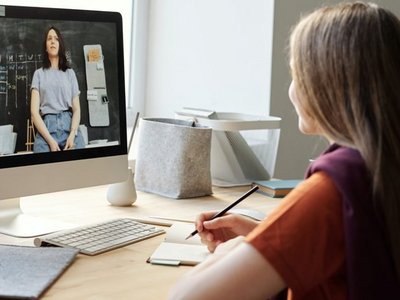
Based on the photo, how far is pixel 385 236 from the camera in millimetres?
1061

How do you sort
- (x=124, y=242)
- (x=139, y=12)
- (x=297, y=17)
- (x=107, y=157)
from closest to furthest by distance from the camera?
1. (x=124, y=242)
2. (x=107, y=157)
3. (x=297, y=17)
4. (x=139, y=12)

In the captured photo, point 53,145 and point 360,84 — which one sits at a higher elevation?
point 360,84

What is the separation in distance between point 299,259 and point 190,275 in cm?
18

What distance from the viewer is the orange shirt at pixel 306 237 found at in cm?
104

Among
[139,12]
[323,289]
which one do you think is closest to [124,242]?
[323,289]

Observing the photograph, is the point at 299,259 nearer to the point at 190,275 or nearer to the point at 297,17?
the point at 190,275

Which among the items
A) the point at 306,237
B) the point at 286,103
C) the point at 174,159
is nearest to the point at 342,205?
the point at 306,237

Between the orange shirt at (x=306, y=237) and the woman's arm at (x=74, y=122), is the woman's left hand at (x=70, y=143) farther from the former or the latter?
the orange shirt at (x=306, y=237)

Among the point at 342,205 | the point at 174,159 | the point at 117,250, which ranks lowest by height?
the point at 117,250

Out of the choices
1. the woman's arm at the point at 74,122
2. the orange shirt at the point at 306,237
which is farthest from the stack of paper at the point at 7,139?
the orange shirt at the point at 306,237

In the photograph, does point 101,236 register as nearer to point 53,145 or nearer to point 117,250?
point 117,250

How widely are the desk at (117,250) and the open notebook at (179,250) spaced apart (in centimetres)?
2

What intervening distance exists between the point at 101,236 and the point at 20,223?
0.75 ft

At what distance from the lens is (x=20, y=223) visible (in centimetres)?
176
